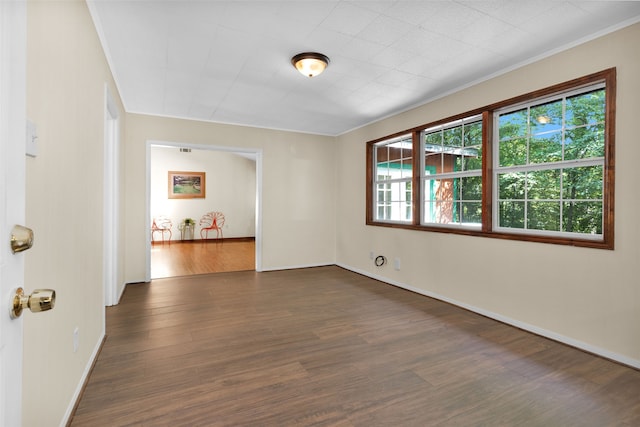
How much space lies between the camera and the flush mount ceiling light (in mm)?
2764

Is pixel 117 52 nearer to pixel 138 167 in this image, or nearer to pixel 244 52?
pixel 244 52

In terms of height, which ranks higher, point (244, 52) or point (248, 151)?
point (244, 52)

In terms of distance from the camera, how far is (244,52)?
2750mm

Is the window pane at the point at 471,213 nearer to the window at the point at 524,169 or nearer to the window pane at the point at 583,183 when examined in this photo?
the window at the point at 524,169

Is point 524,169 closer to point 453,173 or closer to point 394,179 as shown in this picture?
point 453,173

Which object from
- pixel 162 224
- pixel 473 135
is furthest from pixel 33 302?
pixel 162 224

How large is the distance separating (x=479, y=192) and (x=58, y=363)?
3.66 meters

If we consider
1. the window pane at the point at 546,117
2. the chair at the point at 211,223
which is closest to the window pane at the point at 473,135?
the window pane at the point at 546,117

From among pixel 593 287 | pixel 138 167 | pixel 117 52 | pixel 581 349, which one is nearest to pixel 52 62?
pixel 117 52

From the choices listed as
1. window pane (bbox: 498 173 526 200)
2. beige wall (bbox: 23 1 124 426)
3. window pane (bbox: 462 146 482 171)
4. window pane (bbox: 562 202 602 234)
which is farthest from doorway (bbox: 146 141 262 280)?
window pane (bbox: 562 202 602 234)

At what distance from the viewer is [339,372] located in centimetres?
217

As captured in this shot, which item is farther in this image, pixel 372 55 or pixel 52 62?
pixel 372 55

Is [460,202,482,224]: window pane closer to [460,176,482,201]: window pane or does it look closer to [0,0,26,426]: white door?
[460,176,482,201]: window pane

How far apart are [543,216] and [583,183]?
16.2 inches
